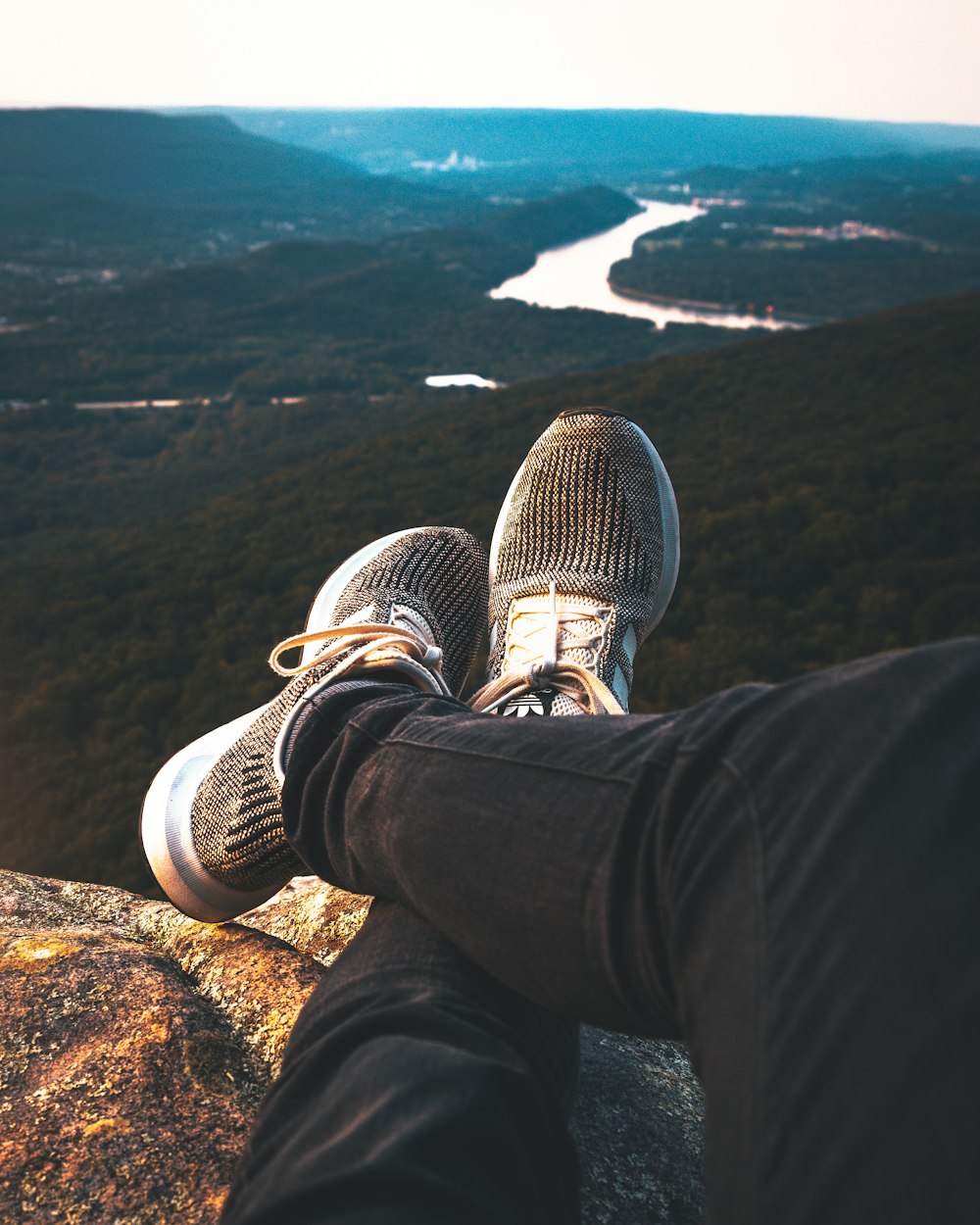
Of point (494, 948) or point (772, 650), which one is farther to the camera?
point (772, 650)

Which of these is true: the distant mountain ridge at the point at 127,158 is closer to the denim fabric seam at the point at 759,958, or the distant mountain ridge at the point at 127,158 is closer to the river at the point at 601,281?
the river at the point at 601,281

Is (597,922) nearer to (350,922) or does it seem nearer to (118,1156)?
(118,1156)

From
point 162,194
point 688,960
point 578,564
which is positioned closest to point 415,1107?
point 688,960

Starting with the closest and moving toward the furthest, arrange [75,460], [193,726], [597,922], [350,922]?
1. [597,922]
2. [350,922]
3. [193,726]
4. [75,460]

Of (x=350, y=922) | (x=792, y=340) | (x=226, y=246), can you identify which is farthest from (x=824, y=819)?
(x=226, y=246)

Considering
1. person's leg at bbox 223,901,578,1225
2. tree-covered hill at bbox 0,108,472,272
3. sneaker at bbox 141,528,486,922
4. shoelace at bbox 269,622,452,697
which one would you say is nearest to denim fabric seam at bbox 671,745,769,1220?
person's leg at bbox 223,901,578,1225

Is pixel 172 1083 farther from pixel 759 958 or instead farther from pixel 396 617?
pixel 396 617

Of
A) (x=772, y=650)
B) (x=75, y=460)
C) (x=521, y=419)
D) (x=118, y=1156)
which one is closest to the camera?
(x=118, y=1156)
